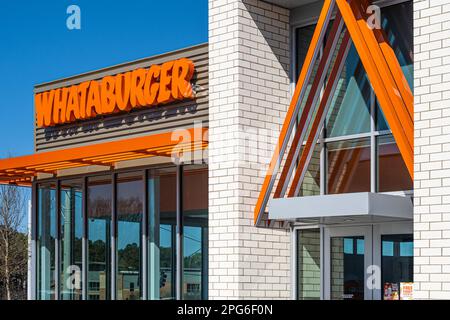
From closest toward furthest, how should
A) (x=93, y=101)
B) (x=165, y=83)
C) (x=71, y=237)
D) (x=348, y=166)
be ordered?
(x=348, y=166) → (x=165, y=83) → (x=93, y=101) → (x=71, y=237)

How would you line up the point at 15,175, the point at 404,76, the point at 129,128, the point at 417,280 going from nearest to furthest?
the point at 417,280 < the point at 404,76 < the point at 129,128 < the point at 15,175

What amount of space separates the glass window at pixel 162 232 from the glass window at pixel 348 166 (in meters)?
3.76

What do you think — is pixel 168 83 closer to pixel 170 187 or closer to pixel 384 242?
pixel 170 187

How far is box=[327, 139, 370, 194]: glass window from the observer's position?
10797 millimetres

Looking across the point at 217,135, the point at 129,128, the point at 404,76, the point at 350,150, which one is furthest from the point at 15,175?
the point at 404,76

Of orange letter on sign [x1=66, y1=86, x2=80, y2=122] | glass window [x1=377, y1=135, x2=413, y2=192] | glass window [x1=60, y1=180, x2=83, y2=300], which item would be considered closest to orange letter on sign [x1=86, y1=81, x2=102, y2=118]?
orange letter on sign [x1=66, y1=86, x2=80, y2=122]

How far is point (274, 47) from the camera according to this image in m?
12.0

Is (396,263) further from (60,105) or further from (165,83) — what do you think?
(60,105)

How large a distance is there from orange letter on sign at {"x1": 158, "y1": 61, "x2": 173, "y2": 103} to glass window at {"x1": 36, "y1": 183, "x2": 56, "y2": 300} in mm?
4348

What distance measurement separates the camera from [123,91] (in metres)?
14.8

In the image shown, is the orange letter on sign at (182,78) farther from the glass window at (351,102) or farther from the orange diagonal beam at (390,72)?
the orange diagonal beam at (390,72)

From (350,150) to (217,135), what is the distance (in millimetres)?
1989

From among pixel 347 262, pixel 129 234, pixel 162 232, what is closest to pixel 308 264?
pixel 347 262

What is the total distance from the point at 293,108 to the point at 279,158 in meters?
0.79
